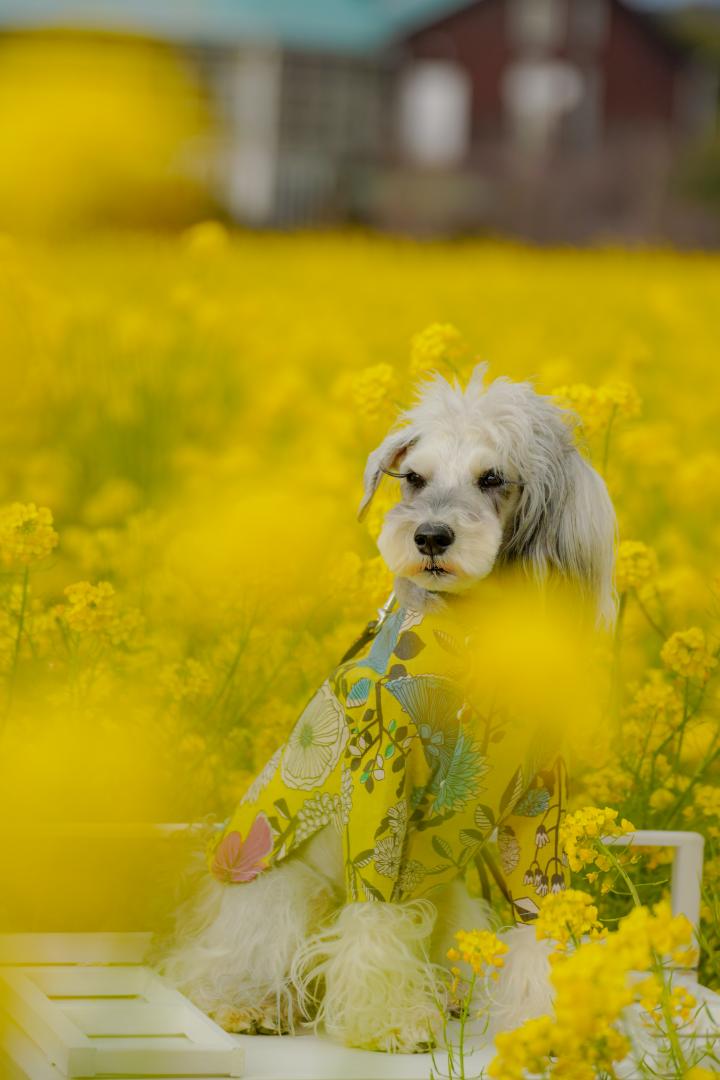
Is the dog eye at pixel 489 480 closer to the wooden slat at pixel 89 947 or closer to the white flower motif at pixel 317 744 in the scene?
the white flower motif at pixel 317 744

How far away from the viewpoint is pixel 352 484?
4730 millimetres

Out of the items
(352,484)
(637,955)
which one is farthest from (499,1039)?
(352,484)

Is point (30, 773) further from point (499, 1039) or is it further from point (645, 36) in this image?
point (645, 36)

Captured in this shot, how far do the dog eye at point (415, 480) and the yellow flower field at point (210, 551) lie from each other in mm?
481

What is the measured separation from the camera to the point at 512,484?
8.26ft

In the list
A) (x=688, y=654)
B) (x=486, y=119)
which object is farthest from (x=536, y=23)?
(x=688, y=654)

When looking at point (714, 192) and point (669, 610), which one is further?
point (714, 192)

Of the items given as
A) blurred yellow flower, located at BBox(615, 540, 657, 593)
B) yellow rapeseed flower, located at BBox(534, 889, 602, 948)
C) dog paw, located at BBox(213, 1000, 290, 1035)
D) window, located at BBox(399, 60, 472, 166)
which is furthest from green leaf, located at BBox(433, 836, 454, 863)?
window, located at BBox(399, 60, 472, 166)

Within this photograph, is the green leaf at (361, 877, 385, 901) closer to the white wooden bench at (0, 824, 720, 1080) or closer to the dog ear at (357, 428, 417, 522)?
the white wooden bench at (0, 824, 720, 1080)

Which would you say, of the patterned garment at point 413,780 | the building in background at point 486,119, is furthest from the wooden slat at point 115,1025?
the building in background at point 486,119

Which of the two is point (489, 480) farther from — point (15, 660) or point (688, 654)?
point (15, 660)

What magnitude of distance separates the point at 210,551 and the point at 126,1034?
1021mm

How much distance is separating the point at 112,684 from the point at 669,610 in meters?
1.34

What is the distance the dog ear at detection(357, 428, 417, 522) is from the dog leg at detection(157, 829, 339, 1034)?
0.53 meters
